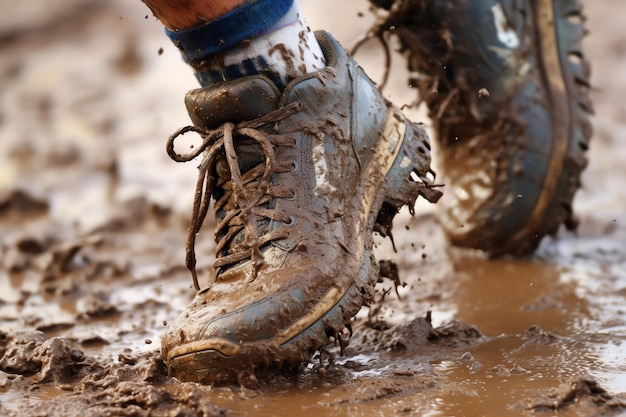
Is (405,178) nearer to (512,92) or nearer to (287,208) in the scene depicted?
(287,208)

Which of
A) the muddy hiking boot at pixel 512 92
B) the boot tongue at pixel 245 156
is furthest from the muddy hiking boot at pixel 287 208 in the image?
the muddy hiking boot at pixel 512 92

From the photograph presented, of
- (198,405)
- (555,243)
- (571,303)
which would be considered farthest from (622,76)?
(198,405)

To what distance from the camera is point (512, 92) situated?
2.41 meters

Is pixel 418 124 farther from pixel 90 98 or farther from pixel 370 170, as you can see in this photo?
pixel 90 98

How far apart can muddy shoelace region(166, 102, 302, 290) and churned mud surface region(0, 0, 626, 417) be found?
25 cm

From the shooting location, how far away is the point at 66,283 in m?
2.58

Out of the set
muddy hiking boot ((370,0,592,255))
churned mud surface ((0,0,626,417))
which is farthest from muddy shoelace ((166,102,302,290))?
muddy hiking boot ((370,0,592,255))

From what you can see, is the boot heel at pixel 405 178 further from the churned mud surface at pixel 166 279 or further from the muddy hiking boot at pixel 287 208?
the churned mud surface at pixel 166 279

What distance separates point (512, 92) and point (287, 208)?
A: 3.27ft

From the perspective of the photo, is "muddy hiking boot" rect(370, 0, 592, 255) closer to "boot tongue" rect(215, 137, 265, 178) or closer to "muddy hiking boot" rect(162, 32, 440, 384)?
"muddy hiking boot" rect(162, 32, 440, 384)

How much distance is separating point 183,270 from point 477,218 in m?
0.92

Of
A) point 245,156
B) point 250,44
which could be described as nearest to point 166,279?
point 245,156

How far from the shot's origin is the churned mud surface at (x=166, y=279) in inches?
57.8

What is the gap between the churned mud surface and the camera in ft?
4.82
